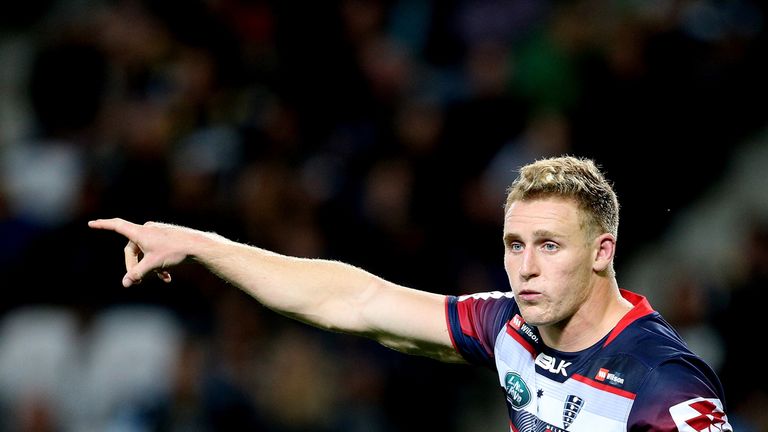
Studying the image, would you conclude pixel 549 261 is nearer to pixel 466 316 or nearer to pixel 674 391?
pixel 674 391

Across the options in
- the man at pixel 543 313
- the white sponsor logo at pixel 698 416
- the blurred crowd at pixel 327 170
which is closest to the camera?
the white sponsor logo at pixel 698 416

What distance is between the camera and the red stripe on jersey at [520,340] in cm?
461

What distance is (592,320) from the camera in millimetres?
4414

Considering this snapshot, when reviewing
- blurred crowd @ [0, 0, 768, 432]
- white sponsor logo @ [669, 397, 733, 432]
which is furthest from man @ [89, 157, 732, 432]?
blurred crowd @ [0, 0, 768, 432]

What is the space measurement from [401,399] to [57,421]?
2.51m

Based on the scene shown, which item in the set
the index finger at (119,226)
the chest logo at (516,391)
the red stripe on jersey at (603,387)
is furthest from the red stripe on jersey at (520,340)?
the index finger at (119,226)

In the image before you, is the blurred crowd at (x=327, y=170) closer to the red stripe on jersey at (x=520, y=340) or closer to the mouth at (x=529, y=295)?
→ the red stripe on jersey at (x=520, y=340)

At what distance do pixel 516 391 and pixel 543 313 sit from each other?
446 millimetres

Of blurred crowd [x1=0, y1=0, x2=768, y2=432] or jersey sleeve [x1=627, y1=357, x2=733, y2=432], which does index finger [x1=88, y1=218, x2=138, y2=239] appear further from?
blurred crowd [x1=0, y1=0, x2=768, y2=432]

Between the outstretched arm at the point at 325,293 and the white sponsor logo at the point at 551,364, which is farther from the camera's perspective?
the outstretched arm at the point at 325,293

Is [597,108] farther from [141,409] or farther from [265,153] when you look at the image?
[141,409]

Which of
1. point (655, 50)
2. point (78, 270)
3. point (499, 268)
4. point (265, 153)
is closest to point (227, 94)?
point (265, 153)

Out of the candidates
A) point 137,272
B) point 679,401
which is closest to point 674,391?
point 679,401

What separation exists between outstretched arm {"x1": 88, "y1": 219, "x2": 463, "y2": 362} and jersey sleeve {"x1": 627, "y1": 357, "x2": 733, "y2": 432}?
1136 mm
